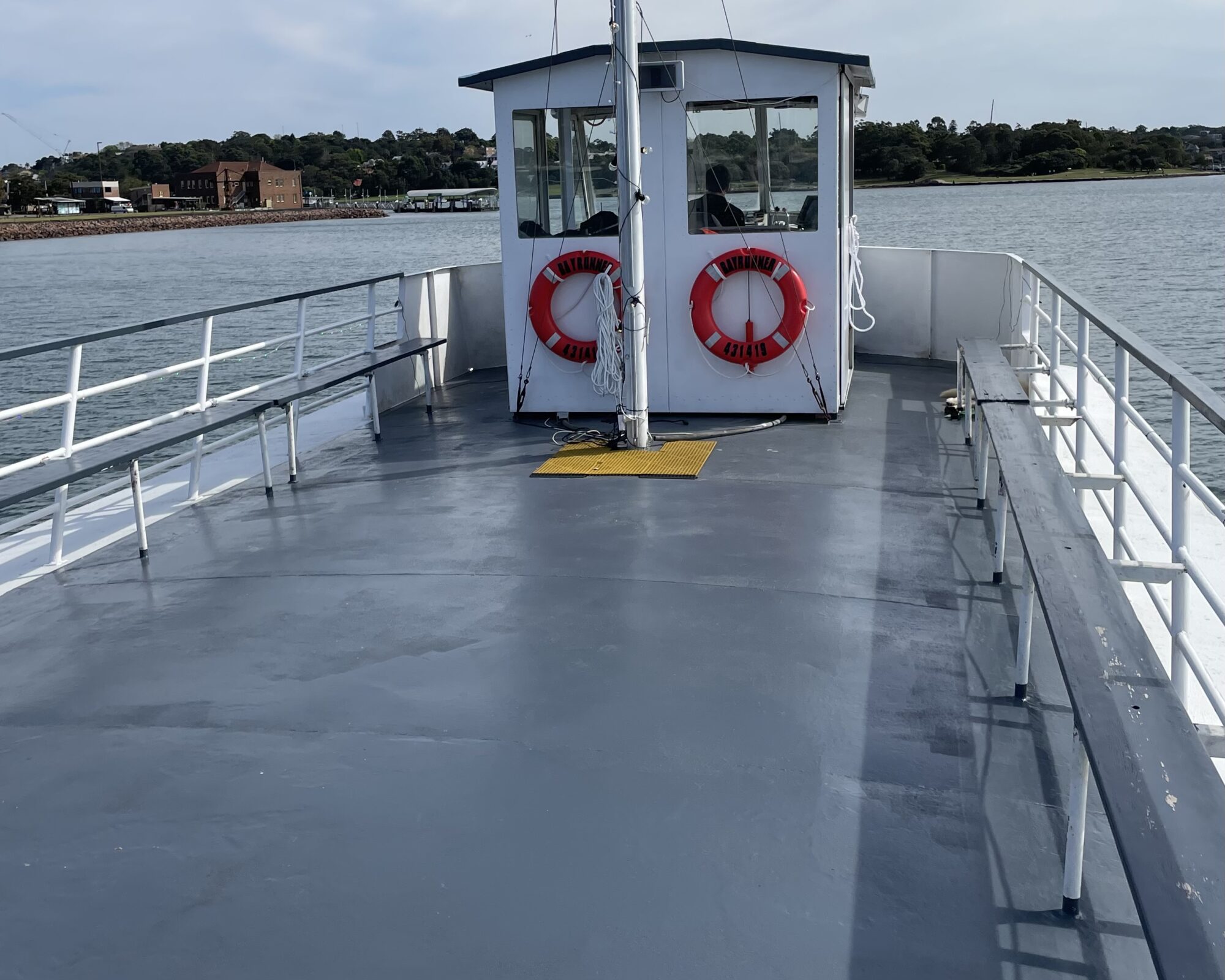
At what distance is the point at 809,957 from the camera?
6.36 ft

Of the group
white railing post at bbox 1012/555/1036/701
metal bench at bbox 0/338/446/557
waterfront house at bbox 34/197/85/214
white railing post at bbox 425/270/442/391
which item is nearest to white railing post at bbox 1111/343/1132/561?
white railing post at bbox 1012/555/1036/701

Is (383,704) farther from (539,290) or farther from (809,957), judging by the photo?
(539,290)

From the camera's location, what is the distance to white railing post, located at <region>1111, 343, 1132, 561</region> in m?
3.18

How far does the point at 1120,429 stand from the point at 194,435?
3.31 meters

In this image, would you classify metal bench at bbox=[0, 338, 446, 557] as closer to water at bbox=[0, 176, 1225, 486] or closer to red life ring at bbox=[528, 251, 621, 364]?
red life ring at bbox=[528, 251, 621, 364]

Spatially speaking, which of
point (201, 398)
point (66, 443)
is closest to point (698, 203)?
point (201, 398)

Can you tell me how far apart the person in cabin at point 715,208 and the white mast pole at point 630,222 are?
61cm

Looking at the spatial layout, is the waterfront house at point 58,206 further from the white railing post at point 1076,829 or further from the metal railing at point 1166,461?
the white railing post at point 1076,829

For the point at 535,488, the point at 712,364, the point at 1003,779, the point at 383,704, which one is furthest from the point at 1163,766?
the point at 712,364

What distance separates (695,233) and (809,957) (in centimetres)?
473

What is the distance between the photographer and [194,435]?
14.8 feet

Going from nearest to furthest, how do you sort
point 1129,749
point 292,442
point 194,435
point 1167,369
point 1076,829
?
point 1129,749, point 1076,829, point 1167,369, point 194,435, point 292,442

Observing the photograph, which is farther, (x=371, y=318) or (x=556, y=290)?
(x=371, y=318)

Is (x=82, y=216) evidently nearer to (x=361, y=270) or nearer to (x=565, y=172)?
(x=361, y=270)
